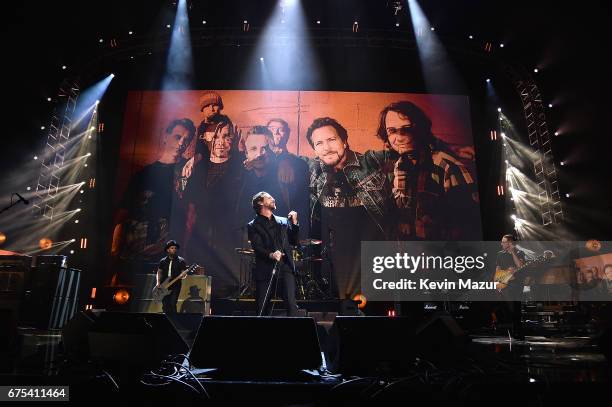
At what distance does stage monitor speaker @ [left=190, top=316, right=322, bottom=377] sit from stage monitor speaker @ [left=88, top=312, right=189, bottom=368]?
0.24 metres

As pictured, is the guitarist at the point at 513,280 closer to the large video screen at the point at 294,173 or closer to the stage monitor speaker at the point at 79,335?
the large video screen at the point at 294,173

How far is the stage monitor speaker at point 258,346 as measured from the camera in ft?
6.00

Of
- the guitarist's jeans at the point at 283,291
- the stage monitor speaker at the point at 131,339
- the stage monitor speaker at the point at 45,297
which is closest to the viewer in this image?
the stage monitor speaker at the point at 131,339

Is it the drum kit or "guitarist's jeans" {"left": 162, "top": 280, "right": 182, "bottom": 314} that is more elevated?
the drum kit

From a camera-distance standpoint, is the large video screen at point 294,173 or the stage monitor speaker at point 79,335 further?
the large video screen at point 294,173

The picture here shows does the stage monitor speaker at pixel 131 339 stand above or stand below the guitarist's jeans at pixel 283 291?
below

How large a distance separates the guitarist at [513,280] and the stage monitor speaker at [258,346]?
3.78 metres

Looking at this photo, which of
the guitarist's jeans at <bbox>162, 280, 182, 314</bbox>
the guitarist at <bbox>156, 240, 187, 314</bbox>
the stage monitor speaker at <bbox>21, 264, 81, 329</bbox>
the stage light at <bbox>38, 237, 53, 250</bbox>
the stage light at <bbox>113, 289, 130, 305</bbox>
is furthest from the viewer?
the stage light at <bbox>38, 237, 53, 250</bbox>

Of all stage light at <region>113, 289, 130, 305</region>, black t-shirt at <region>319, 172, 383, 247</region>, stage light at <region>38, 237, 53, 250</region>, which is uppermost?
black t-shirt at <region>319, 172, 383, 247</region>

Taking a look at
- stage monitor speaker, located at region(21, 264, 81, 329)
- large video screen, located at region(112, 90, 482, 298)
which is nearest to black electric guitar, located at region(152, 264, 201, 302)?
stage monitor speaker, located at region(21, 264, 81, 329)

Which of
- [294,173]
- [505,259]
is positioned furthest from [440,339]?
[294,173]

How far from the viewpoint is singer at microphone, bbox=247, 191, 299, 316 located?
13.9 feet

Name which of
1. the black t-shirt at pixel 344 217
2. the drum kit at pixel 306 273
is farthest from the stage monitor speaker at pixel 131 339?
the black t-shirt at pixel 344 217

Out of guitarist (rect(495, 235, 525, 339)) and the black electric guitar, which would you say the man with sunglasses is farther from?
the black electric guitar
